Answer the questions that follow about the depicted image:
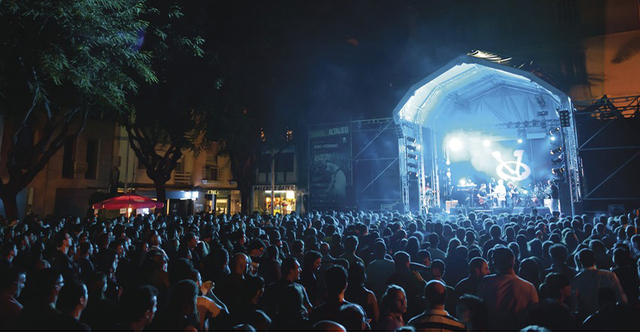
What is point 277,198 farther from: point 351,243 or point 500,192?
point 351,243

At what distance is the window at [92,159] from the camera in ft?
90.4

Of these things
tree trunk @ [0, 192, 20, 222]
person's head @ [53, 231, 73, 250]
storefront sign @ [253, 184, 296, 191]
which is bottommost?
person's head @ [53, 231, 73, 250]

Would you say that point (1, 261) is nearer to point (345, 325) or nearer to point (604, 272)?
point (345, 325)

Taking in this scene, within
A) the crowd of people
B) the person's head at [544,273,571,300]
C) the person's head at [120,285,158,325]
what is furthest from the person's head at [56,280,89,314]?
the person's head at [544,273,571,300]

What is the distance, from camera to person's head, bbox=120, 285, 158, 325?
3274mm

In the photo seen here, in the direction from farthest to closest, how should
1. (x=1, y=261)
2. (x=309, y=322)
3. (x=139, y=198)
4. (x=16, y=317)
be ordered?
(x=139, y=198) → (x=1, y=261) → (x=16, y=317) → (x=309, y=322)

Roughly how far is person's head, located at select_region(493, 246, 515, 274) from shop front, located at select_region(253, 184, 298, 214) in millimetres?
33246

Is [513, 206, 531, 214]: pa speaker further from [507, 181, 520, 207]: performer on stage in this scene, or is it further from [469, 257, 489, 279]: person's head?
[469, 257, 489, 279]: person's head

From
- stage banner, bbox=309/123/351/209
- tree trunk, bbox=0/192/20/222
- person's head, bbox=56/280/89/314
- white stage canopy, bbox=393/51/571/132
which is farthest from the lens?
stage banner, bbox=309/123/351/209

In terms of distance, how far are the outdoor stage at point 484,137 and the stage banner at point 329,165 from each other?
408 cm

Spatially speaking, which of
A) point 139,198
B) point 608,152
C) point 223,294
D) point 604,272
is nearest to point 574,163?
point 608,152

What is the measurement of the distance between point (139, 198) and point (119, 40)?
814 cm

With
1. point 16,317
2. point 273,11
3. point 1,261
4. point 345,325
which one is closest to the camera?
point 345,325

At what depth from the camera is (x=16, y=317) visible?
3955mm
